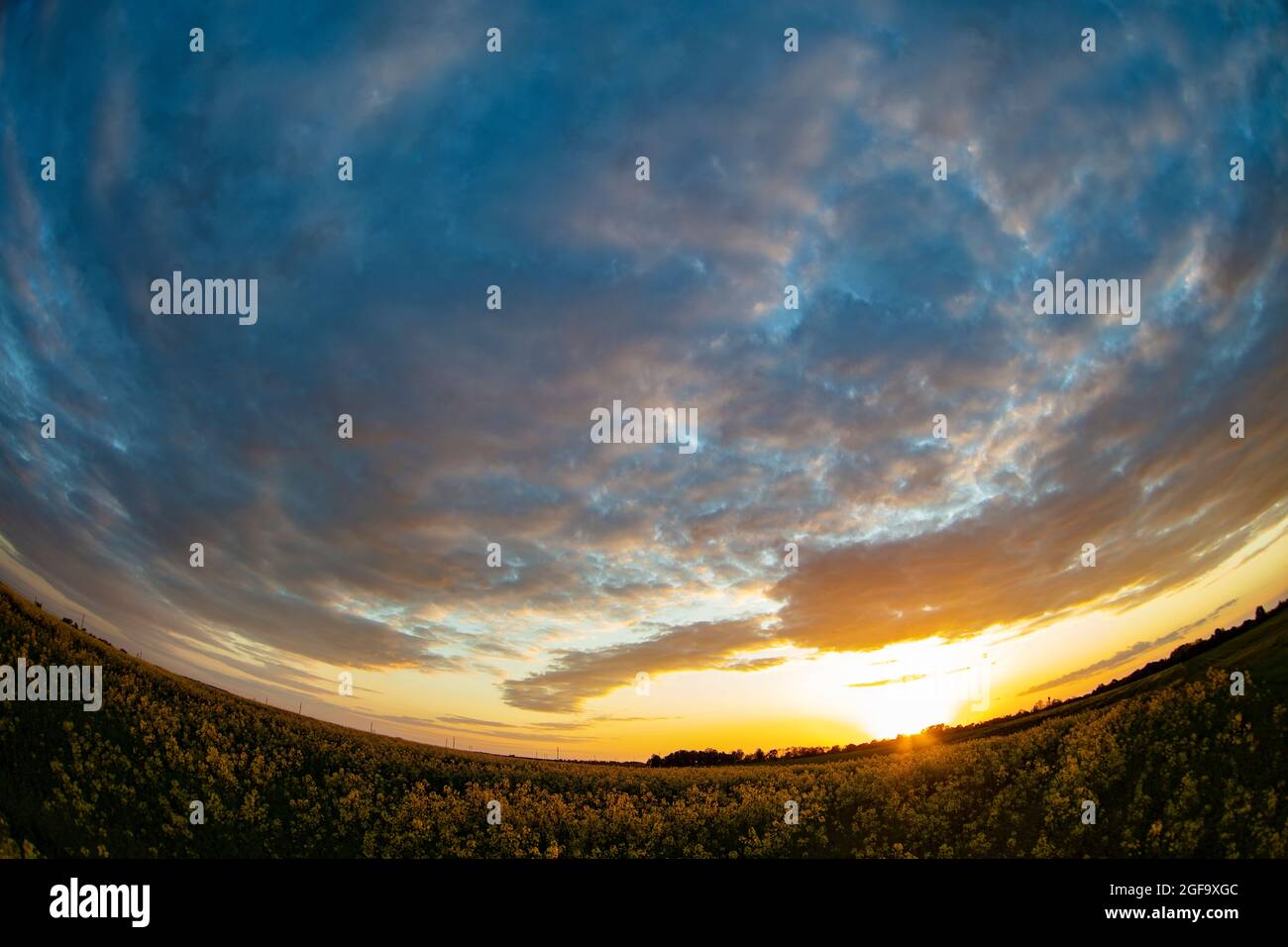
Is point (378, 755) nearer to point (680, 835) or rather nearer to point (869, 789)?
point (680, 835)

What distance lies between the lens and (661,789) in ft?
95.7

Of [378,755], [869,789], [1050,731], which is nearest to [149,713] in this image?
[378,755]

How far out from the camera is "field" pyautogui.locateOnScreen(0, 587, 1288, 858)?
1969 centimetres

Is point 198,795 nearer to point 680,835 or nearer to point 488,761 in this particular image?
point 488,761

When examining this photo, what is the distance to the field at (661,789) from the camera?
64.6ft
